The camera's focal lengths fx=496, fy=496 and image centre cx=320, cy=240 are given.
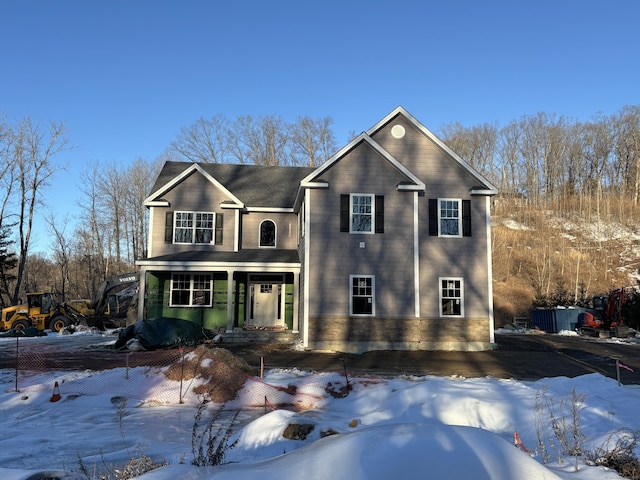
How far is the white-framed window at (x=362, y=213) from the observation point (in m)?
19.0

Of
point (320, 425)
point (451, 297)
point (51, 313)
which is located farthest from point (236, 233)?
point (320, 425)

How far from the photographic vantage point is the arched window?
23781 mm

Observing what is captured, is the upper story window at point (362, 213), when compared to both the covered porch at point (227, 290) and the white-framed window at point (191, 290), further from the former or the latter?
the white-framed window at point (191, 290)

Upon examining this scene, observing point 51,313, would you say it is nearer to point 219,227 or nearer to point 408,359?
point 219,227

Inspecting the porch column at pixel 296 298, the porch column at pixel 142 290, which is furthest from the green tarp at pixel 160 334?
the porch column at pixel 296 298

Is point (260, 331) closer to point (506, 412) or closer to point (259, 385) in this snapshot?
point (259, 385)

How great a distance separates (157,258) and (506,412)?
1646 centimetres

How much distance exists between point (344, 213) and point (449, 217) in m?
4.24

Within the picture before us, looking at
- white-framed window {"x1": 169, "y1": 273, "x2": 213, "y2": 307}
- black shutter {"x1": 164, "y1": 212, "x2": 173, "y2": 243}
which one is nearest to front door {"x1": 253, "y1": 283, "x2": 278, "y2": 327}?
white-framed window {"x1": 169, "y1": 273, "x2": 213, "y2": 307}

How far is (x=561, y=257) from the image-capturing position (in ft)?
149

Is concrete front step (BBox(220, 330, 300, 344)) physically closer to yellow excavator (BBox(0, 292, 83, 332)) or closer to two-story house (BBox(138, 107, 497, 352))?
two-story house (BBox(138, 107, 497, 352))

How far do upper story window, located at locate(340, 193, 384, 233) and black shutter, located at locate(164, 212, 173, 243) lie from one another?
8.30 meters

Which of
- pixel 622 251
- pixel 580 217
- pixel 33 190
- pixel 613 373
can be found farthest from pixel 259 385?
pixel 580 217

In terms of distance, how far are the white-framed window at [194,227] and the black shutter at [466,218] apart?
10991 millimetres
